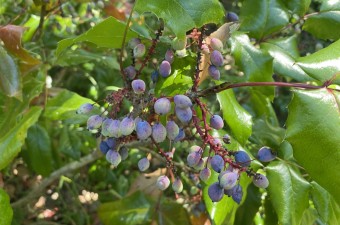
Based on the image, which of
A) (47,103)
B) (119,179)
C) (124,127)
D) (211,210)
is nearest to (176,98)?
(124,127)

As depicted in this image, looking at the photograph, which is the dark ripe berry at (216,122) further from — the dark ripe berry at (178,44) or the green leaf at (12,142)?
the green leaf at (12,142)

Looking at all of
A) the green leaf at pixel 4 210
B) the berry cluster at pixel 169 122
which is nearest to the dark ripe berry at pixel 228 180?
the berry cluster at pixel 169 122

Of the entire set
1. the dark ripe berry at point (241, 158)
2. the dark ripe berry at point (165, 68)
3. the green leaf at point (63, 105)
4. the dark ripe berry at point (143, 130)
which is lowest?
the green leaf at point (63, 105)

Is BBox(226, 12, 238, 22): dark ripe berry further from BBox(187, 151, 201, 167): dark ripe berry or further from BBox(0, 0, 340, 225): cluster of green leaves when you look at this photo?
BBox(187, 151, 201, 167): dark ripe berry

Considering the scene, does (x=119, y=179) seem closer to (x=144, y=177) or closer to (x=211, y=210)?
(x=144, y=177)

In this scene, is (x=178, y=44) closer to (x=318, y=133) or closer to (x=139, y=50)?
(x=139, y=50)

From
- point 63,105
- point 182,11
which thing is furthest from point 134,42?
point 63,105

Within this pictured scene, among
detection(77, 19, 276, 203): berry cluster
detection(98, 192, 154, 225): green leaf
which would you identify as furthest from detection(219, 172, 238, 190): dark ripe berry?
→ detection(98, 192, 154, 225): green leaf
